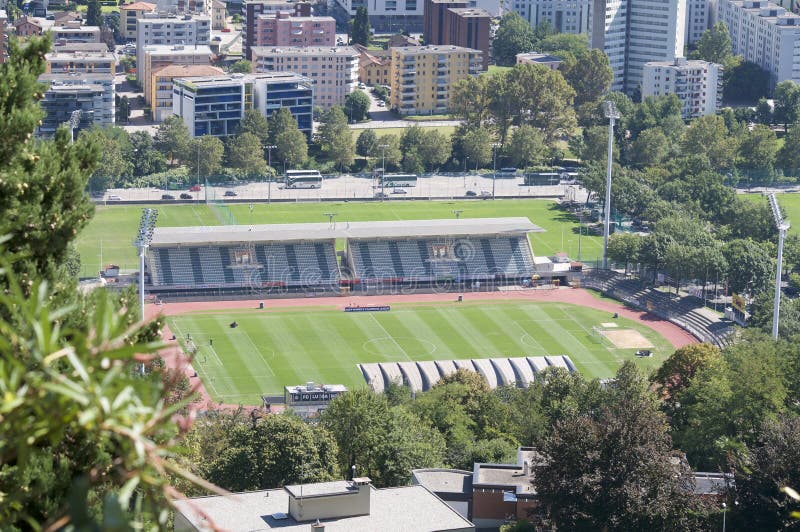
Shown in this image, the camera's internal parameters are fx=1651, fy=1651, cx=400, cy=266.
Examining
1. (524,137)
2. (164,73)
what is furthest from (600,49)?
(164,73)

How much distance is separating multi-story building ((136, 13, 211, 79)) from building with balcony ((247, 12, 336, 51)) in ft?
10.3

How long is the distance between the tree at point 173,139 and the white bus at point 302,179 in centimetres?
517

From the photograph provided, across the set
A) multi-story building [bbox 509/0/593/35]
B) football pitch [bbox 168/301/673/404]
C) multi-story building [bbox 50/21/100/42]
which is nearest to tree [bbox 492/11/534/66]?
multi-story building [bbox 509/0/593/35]

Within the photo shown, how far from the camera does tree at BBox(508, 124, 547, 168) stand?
282 ft

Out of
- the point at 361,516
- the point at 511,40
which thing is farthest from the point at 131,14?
the point at 361,516

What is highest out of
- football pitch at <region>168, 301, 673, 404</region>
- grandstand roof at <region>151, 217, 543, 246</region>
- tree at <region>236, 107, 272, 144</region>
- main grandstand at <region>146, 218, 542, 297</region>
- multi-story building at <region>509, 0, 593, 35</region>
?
multi-story building at <region>509, 0, 593, 35</region>

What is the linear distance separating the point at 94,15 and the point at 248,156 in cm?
3243

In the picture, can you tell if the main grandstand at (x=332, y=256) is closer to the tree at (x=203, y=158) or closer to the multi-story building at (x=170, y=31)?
the tree at (x=203, y=158)

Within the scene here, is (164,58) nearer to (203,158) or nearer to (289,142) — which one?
(289,142)

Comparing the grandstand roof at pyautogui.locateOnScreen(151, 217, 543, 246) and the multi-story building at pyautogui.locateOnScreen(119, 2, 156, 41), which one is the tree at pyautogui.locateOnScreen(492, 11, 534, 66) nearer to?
the multi-story building at pyautogui.locateOnScreen(119, 2, 156, 41)

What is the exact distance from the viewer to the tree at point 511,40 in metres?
111

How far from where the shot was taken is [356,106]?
94688 mm

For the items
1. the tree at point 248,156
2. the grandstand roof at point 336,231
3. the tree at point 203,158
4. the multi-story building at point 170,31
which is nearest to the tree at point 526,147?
the tree at point 248,156

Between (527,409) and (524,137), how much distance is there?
4603 centimetres
